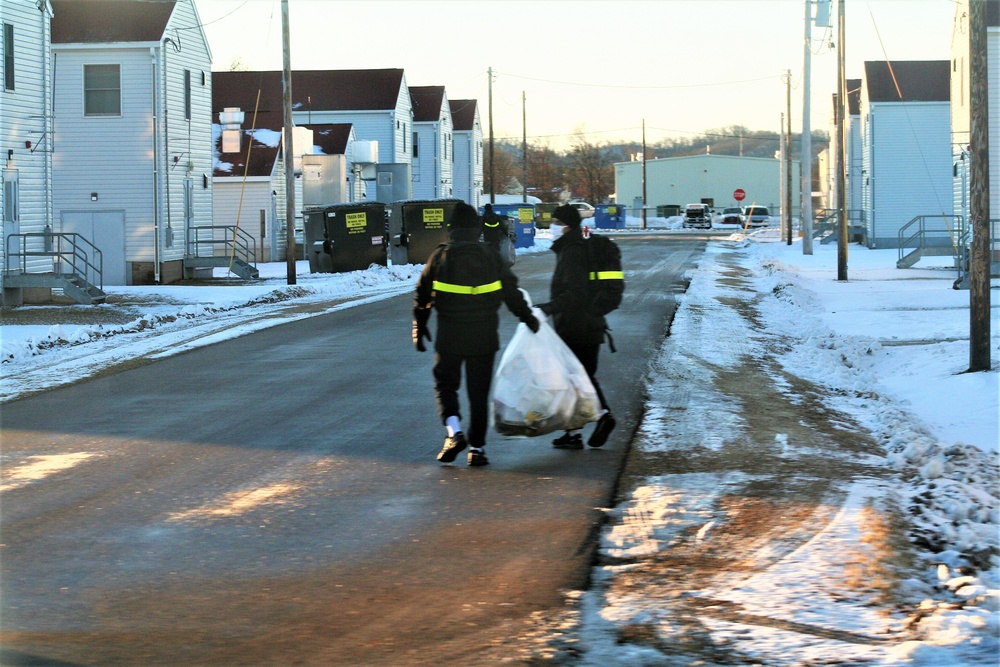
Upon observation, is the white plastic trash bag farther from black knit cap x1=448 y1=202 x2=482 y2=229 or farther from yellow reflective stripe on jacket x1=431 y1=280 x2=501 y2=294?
black knit cap x1=448 y1=202 x2=482 y2=229

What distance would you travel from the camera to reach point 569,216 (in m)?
9.89

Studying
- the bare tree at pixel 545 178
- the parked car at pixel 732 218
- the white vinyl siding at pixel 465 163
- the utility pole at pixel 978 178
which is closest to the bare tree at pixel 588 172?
the bare tree at pixel 545 178

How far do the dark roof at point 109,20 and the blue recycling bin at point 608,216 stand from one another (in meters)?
58.7

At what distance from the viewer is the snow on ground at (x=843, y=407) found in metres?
5.43

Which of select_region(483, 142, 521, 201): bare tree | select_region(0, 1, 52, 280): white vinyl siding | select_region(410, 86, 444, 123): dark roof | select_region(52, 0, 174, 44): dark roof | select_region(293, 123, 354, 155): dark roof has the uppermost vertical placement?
select_region(483, 142, 521, 201): bare tree

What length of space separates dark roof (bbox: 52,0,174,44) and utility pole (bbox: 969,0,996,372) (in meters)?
23.4

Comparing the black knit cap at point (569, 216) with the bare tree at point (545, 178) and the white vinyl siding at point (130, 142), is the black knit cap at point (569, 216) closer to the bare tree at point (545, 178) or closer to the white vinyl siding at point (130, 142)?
the white vinyl siding at point (130, 142)

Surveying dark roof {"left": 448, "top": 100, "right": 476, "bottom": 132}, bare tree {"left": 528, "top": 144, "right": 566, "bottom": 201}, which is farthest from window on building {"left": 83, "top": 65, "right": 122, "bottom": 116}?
bare tree {"left": 528, "top": 144, "right": 566, "bottom": 201}

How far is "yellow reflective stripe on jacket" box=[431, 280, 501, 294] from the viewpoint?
891cm

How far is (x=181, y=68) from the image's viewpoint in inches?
1342

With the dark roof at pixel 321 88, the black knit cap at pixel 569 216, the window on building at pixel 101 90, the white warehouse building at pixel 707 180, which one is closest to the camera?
the black knit cap at pixel 569 216

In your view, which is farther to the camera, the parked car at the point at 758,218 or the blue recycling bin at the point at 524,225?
the parked car at the point at 758,218

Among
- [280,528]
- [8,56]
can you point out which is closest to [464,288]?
[280,528]

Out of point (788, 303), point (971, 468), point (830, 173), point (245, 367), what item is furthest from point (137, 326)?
point (830, 173)
